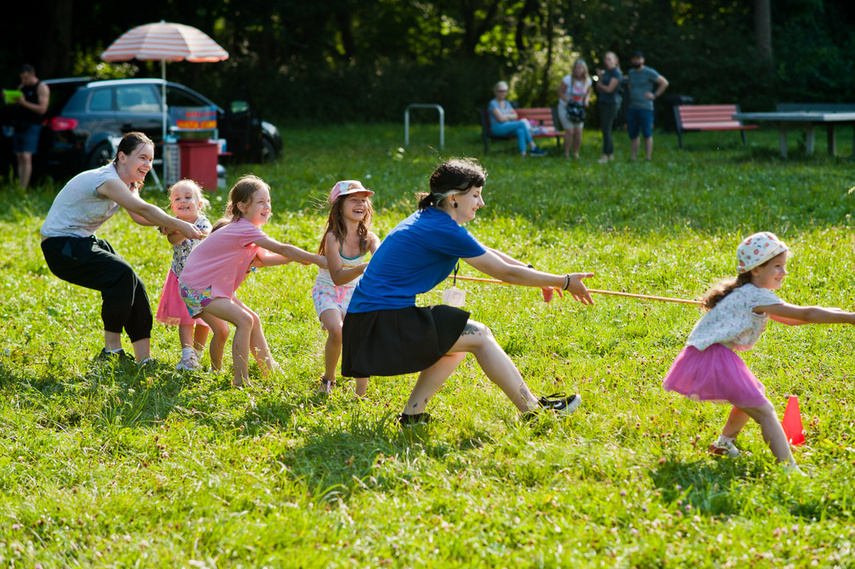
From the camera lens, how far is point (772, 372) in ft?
17.3

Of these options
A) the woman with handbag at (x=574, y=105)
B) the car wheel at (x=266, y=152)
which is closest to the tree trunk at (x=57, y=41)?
the car wheel at (x=266, y=152)

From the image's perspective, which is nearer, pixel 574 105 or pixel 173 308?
pixel 173 308

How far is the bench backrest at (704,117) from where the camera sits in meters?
18.2

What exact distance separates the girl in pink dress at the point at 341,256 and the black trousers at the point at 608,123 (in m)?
10.2

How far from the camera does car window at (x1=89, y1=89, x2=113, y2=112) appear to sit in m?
12.9

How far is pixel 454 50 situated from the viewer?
31.1m

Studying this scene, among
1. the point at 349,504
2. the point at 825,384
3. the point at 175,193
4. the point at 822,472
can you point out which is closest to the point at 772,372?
the point at 825,384

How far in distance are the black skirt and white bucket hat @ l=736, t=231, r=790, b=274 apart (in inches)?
53.1

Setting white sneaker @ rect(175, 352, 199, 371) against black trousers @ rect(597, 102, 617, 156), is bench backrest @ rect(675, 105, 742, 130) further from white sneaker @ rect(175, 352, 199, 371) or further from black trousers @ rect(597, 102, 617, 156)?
white sneaker @ rect(175, 352, 199, 371)

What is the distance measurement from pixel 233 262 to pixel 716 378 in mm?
2936

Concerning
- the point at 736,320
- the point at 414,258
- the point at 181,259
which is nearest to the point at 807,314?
the point at 736,320

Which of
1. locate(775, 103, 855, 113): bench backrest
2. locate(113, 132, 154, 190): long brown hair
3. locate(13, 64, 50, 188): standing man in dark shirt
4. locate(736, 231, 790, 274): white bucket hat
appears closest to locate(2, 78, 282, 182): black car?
locate(13, 64, 50, 188): standing man in dark shirt

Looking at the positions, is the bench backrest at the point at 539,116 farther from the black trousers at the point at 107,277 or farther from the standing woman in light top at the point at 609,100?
the black trousers at the point at 107,277

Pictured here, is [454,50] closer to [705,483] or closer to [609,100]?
[609,100]
